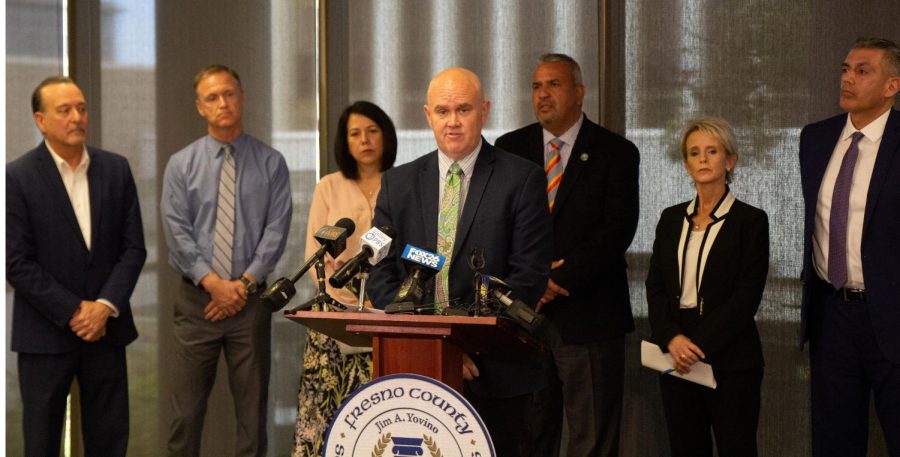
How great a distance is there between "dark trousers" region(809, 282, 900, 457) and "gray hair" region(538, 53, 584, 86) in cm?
149

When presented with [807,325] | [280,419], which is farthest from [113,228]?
[807,325]

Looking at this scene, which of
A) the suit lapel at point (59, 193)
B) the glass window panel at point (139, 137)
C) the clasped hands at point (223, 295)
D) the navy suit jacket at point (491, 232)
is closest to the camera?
the navy suit jacket at point (491, 232)

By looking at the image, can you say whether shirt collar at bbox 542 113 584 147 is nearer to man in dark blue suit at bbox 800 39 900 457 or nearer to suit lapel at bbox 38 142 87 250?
man in dark blue suit at bbox 800 39 900 457

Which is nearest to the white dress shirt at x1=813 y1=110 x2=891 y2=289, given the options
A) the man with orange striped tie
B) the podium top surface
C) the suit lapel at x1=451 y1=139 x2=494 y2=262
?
the man with orange striped tie

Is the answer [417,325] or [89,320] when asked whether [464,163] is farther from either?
[89,320]

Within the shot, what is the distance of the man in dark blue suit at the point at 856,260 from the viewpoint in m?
4.10

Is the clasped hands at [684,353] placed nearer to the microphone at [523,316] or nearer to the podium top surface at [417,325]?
the podium top surface at [417,325]

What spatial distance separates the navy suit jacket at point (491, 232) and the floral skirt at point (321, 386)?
1.29 m

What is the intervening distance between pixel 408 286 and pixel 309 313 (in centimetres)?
27

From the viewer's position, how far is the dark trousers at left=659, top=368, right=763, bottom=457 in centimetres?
438

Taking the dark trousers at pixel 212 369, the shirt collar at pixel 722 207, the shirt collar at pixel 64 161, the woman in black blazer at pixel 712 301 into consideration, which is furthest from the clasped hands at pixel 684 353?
the shirt collar at pixel 64 161

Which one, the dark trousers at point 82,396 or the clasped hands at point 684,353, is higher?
the clasped hands at point 684,353

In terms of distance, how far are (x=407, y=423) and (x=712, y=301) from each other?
2.16 metres

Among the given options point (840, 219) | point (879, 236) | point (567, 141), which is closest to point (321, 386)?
point (567, 141)
